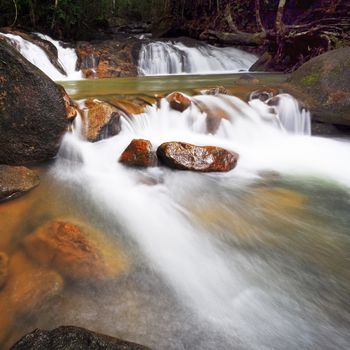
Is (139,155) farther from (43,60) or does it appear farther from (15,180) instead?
(43,60)

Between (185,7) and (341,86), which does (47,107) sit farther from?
(185,7)

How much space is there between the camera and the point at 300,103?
5.87m

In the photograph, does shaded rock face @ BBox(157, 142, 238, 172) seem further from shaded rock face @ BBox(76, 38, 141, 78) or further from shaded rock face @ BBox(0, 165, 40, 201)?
shaded rock face @ BBox(76, 38, 141, 78)

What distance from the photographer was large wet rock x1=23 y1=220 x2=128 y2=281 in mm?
2307

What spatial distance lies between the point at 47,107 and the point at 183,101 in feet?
7.63

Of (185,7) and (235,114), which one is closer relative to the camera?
(235,114)

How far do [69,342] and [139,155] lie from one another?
9.05ft

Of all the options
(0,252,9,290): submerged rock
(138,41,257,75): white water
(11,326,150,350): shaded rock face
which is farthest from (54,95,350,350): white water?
(138,41,257,75): white water

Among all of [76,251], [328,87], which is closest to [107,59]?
[328,87]

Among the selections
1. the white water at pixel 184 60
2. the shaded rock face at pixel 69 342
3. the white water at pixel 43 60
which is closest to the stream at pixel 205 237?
the shaded rock face at pixel 69 342

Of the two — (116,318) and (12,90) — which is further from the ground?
(12,90)

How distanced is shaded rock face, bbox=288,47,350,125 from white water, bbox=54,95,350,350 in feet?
1.15

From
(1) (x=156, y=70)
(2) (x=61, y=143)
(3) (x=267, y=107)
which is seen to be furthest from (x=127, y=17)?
(2) (x=61, y=143)

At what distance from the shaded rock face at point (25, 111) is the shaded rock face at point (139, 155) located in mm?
900
